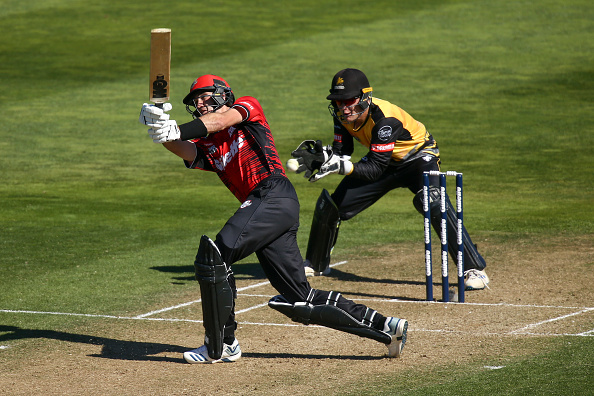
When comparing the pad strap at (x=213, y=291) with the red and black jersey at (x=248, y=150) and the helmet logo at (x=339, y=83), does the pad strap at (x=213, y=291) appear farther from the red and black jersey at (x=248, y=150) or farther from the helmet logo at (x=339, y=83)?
the helmet logo at (x=339, y=83)

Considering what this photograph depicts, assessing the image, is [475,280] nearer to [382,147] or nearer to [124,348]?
[382,147]

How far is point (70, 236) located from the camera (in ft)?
37.4

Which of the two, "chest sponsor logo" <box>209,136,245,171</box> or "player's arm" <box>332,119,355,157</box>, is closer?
"chest sponsor logo" <box>209,136,245,171</box>

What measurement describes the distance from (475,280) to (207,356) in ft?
10.5

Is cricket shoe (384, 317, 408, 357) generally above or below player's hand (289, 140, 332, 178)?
below

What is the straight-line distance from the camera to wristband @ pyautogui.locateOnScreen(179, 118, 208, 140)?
20.4 ft

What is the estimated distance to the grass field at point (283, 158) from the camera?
7.10 metres

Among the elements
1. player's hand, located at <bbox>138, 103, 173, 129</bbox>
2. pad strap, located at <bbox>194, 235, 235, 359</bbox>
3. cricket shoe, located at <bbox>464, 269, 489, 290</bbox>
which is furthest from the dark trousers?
cricket shoe, located at <bbox>464, 269, 489, 290</bbox>

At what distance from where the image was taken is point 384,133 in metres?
8.78

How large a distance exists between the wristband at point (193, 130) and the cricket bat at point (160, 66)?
0.37 m

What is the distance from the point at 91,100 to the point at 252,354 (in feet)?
52.2

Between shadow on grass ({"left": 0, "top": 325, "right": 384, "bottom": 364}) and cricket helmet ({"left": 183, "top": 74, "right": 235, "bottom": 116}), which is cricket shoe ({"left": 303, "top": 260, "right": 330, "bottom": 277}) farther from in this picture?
cricket helmet ({"left": 183, "top": 74, "right": 235, "bottom": 116})

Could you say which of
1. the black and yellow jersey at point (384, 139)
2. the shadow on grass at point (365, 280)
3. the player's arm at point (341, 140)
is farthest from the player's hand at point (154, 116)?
the player's arm at point (341, 140)

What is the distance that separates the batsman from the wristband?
1.67m
